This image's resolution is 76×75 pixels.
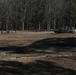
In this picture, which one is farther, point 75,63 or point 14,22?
point 14,22

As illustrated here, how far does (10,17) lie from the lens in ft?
340

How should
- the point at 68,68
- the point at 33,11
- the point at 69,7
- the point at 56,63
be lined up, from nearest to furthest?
the point at 68,68 → the point at 56,63 → the point at 69,7 → the point at 33,11

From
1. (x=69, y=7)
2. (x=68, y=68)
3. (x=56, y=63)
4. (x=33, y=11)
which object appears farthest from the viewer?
(x=33, y=11)

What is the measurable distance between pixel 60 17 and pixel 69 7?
919cm

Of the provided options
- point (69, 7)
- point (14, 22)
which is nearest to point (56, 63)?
point (69, 7)

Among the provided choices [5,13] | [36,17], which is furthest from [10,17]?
[36,17]

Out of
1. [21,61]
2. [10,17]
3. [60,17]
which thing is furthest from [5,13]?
[21,61]

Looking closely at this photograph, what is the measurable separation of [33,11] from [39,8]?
275 cm

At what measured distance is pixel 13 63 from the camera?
12414 millimetres

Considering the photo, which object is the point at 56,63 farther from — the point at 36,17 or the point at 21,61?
the point at 36,17

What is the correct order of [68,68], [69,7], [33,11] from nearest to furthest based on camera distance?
[68,68] < [69,7] < [33,11]

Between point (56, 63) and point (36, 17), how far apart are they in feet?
303

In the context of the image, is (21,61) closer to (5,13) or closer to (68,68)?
(68,68)

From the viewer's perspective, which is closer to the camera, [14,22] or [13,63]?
[13,63]
